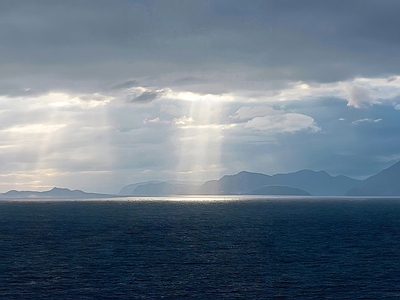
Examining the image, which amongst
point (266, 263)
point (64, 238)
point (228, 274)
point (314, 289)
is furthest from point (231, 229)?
point (314, 289)

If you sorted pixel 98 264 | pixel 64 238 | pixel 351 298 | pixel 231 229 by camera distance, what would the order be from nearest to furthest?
pixel 351 298
pixel 98 264
pixel 64 238
pixel 231 229

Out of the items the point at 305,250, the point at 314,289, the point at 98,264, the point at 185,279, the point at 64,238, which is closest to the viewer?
the point at 314,289

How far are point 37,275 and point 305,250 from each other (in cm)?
5312

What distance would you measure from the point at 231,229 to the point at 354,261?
224 feet

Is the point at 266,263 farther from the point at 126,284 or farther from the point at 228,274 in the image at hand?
the point at 126,284

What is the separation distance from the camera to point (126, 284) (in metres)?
72.3

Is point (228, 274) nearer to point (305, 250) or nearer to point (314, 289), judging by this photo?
point (314, 289)

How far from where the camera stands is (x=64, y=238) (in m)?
128

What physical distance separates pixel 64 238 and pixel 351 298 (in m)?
82.0

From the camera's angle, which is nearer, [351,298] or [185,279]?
[351,298]

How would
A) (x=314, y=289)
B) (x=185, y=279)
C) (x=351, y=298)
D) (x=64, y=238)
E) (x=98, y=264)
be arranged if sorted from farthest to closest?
(x=64, y=238)
(x=98, y=264)
(x=185, y=279)
(x=314, y=289)
(x=351, y=298)

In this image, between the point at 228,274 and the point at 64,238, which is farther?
the point at 64,238

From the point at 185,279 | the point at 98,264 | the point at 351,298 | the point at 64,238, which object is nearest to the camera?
the point at 351,298

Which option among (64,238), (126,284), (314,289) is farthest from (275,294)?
(64,238)
